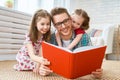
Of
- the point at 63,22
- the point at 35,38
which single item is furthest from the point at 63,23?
the point at 35,38

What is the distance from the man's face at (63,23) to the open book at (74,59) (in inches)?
7.1

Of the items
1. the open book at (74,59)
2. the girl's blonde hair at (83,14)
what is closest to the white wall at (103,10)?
the girl's blonde hair at (83,14)

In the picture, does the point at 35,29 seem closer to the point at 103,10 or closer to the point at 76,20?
the point at 76,20

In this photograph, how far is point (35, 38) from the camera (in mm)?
1328

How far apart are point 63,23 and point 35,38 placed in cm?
25

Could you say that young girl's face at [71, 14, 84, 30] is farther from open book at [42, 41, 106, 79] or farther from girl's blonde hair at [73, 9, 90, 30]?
open book at [42, 41, 106, 79]

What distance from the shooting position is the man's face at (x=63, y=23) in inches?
46.4

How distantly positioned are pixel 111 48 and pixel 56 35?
2.25 meters

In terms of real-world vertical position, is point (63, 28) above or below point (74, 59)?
above

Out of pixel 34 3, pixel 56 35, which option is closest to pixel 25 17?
pixel 34 3

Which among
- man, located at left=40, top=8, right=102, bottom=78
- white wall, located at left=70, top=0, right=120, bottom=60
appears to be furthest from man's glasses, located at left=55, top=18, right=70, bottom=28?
white wall, located at left=70, top=0, right=120, bottom=60

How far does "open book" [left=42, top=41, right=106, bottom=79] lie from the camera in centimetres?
92

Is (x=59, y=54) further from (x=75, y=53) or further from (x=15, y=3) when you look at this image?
(x=15, y=3)

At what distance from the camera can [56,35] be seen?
128 cm
